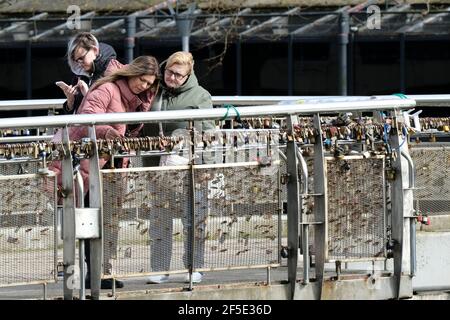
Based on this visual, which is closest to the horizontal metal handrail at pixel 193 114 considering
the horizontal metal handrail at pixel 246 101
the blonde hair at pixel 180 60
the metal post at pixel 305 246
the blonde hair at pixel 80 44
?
the metal post at pixel 305 246

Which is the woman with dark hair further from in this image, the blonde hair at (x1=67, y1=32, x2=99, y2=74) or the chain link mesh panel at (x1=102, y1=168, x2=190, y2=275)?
the chain link mesh panel at (x1=102, y1=168, x2=190, y2=275)

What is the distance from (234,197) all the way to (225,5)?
1927 cm

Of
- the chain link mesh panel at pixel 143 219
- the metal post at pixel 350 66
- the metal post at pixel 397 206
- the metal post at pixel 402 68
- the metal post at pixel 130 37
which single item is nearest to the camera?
the chain link mesh panel at pixel 143 219

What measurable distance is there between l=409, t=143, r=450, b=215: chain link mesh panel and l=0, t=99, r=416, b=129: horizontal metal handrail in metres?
1.90

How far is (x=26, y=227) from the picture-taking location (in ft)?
25.0

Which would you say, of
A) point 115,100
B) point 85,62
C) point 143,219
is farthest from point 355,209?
point 85,62

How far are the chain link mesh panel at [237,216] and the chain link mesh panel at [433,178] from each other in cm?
247

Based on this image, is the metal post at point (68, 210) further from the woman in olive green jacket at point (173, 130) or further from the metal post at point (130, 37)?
the metal post at point (130, 37)

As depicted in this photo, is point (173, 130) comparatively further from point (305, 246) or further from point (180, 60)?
point (305, 246)

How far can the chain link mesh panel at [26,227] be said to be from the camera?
24.8 ft

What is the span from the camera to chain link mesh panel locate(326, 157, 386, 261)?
333 inches

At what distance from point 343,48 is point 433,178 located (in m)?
16.7

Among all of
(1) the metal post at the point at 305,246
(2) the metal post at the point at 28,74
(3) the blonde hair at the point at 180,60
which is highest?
(2) the metal post at the point at 28,74

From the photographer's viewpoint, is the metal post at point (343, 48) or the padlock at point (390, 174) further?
the metal post at point (343, 48)
